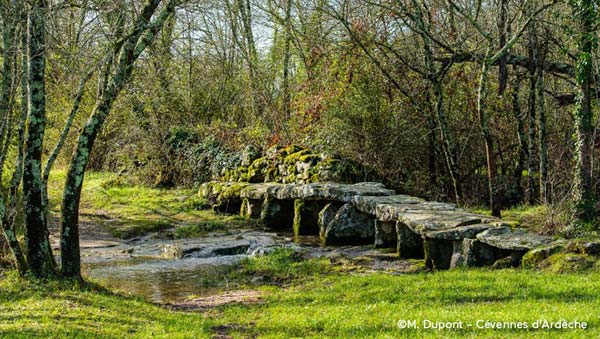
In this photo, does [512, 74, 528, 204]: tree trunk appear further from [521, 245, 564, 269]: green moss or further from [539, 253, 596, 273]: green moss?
[539, 253, 596, 273]: green moss

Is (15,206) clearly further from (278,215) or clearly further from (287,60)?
(287,60)

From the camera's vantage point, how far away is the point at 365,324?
702 cm

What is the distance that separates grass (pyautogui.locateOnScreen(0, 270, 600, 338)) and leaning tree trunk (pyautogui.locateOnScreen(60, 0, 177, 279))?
58 centimetres

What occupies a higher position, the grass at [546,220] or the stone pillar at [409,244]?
the grass at [546,220]

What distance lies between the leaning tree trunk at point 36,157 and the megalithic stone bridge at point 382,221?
259 inches

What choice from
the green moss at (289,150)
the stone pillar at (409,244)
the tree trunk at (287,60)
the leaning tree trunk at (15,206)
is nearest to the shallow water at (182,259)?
the stone pillar at (409,244)

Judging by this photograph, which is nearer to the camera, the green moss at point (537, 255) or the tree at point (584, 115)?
the green moss at point (537, 255)

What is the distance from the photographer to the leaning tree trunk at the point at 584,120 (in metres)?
11.7

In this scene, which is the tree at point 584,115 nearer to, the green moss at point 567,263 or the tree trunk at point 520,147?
the green moss at point 567,263

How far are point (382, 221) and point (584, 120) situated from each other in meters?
4.58

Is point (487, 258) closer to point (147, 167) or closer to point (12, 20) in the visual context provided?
point (12, 20)

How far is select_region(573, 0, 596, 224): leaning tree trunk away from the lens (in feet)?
38.3

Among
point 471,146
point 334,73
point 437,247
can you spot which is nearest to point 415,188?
point 471,146

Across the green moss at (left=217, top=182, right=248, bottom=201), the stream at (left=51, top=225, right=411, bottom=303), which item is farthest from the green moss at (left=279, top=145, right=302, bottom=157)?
the stream at (left=51, top=225, right=411, bottom=303)
